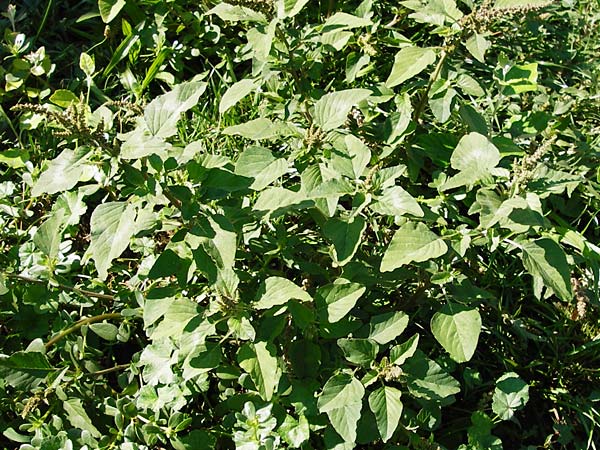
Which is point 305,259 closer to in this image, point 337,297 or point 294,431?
point 337,297

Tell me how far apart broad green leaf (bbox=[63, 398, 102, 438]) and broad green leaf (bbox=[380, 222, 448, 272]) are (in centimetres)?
102

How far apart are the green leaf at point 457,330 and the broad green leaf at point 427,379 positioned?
10 centimetres

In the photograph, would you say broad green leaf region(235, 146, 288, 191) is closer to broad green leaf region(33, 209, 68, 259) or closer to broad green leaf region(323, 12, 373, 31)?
broad green leaf region(323, 12, 373, 31)

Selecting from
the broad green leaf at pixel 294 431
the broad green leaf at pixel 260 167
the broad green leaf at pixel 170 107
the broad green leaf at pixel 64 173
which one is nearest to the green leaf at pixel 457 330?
the broad green leaf at pixel 294 431

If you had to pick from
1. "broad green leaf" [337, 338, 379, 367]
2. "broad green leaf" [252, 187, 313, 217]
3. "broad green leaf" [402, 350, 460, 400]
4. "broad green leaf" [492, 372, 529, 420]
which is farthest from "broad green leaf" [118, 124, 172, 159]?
"broad green leaf" [492, 372, 529, 420]

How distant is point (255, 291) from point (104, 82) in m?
1.80

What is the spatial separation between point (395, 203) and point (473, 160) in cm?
31

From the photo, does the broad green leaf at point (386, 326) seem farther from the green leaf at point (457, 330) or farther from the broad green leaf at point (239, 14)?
the broad green leaf at point (239, 14)

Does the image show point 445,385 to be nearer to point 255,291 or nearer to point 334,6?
Result: point 255,291

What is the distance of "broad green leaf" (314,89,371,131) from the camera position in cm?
214

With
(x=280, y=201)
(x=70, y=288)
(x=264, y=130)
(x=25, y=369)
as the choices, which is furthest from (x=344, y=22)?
(x=25, y=369)

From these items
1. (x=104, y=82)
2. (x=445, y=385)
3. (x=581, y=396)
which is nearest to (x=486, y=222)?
(x=445, y=385)

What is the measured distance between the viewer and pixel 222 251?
1870 mm

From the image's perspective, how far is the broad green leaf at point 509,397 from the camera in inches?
92.0
